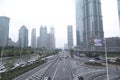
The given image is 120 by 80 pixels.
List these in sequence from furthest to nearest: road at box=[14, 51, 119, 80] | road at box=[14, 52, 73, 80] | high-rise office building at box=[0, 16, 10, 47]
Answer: high-rise office building at box=[0, 16, 10, 47] < road at box=[14, 52, 73, 80] < road at box=[14, 51, 119, 80]

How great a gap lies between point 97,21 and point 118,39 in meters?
33.6

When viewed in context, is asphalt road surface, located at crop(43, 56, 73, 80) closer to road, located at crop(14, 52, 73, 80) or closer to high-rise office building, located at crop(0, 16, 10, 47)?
road, located at crop(14, 52, 73, 80)

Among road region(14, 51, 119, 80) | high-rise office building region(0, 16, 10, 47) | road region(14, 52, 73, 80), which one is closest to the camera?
road region(14, 51, 119, 80)

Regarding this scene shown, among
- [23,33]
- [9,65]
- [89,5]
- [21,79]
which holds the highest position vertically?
[89,5]

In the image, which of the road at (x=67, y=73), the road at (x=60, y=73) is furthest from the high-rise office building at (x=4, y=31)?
the road at (x=60, y=73)

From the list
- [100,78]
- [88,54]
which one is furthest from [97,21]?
[100,78]

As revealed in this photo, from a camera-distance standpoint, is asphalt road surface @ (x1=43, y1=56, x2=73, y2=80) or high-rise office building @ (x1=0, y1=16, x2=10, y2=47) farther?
high-rise office building @ (x1=0, y1=16, x2=10, y2=47)

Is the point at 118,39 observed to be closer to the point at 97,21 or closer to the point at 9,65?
the point at 97,21

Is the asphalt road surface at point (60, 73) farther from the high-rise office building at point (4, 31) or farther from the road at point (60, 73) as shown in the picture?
the high-rise office building at point (4, 31)

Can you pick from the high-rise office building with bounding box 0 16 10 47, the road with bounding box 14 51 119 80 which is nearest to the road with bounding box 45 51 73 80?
the road with bounding box 14 51 119 80

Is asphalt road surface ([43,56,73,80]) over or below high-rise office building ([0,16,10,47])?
below

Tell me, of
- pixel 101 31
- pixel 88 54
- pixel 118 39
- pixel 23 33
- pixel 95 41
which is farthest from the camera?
pixel 101 31

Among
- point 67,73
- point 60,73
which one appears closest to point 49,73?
point 60,73

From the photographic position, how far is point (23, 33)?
430ft
